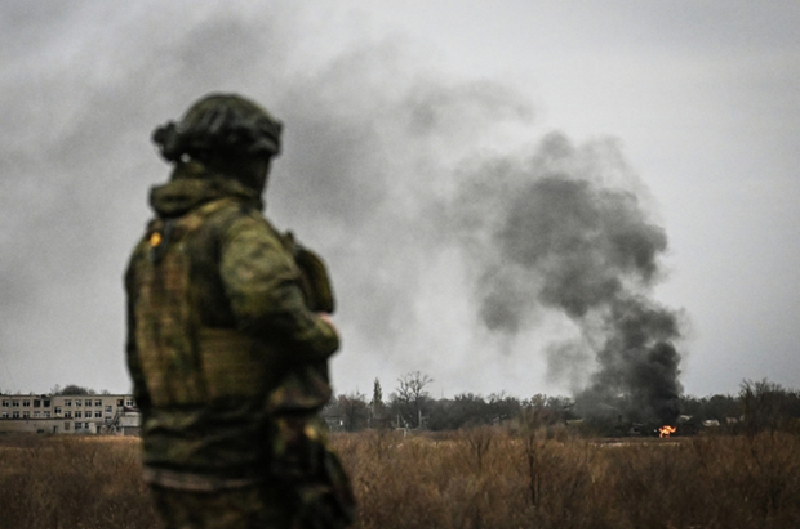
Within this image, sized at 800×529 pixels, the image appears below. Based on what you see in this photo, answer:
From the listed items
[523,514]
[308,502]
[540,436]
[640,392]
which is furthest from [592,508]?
[640,392]

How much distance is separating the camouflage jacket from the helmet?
172 mm

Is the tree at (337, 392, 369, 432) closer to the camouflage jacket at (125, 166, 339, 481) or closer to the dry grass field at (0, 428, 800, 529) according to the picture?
the dry grass field at (0, 428, 800, 529)

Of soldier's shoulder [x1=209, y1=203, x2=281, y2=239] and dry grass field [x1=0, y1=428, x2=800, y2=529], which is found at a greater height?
soldier's shoulder [x1=209, y1=203, x2=281, y2=239]

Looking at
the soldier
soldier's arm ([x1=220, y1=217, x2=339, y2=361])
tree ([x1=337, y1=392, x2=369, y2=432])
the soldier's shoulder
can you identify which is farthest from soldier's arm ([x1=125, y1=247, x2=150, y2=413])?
tree ([x1=337, y1=392, x2=369, y2=432])

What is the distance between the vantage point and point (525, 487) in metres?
11.3

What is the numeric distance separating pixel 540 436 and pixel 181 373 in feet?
31.6

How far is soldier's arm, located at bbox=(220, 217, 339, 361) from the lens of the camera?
282 centimetres

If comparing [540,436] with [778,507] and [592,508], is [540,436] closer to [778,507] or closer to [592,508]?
[592,508]

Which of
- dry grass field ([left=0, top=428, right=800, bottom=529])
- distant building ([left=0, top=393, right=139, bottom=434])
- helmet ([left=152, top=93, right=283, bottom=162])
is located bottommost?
dry grass field ([left=0, top=428, right=800, bottom=529])

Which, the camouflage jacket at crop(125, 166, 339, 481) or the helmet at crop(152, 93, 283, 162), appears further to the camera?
the helmet at crop(152, 93, 283, 162)

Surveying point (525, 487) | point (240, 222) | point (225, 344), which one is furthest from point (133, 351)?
point (525, 487)

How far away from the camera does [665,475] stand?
12273 mm

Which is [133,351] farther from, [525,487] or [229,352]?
[525,487]

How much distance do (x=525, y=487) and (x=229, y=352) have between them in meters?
9.12
